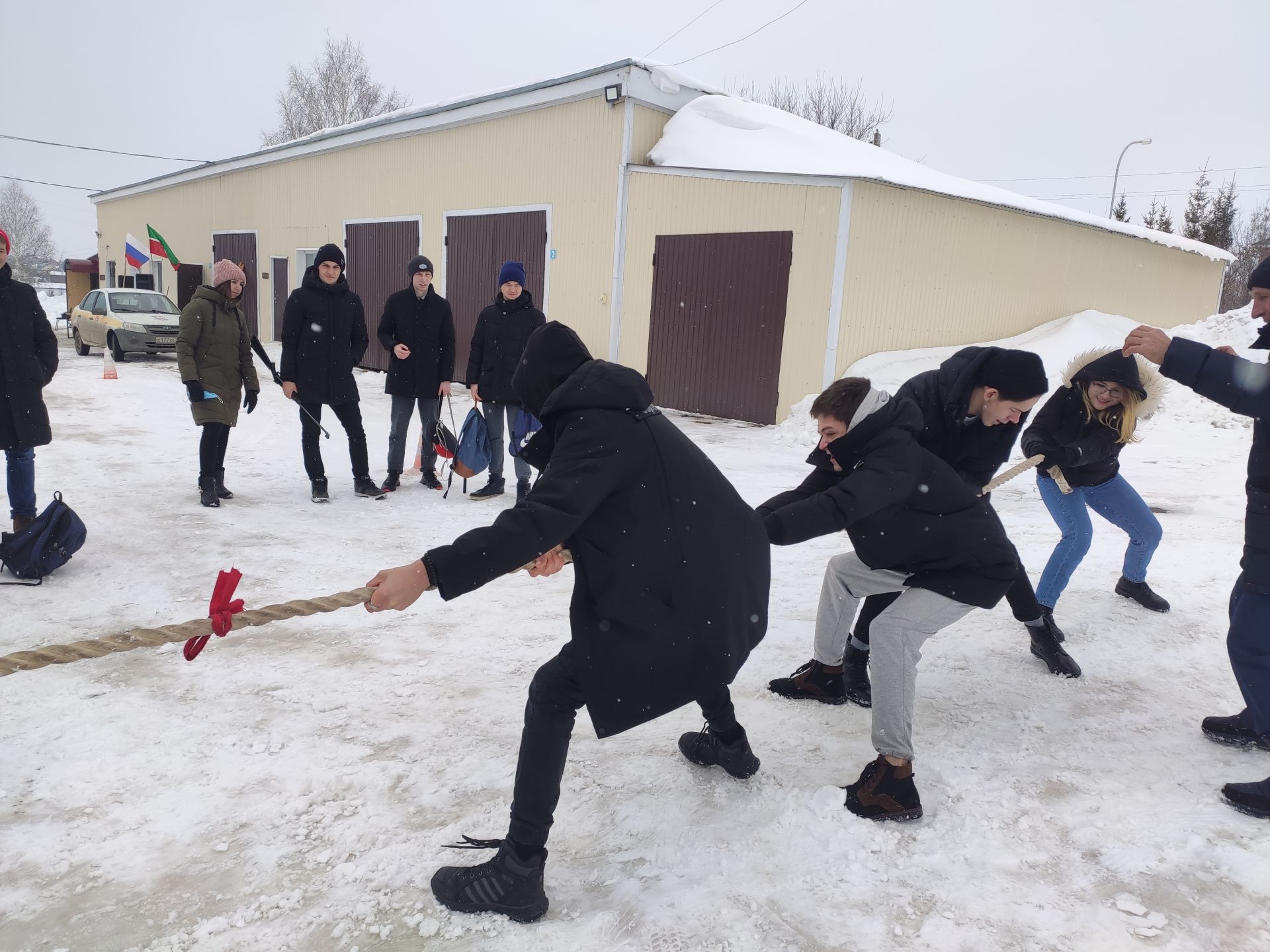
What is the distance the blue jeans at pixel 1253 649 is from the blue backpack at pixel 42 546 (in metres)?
5.56

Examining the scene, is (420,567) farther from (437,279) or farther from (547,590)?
(437,279)

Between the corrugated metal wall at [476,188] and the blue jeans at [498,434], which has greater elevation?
the corrugated metal wall at [476,188]

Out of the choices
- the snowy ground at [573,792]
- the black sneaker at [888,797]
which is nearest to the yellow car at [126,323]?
the snowy ground at [573,792]

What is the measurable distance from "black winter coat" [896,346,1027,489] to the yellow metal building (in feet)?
24.4

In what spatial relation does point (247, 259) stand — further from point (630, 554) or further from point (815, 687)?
point (630, 554)

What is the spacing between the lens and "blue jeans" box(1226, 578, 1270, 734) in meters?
2.93

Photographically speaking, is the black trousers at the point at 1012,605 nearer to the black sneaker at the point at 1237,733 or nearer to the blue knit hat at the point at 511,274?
the black sneaker at the point at 1237,733

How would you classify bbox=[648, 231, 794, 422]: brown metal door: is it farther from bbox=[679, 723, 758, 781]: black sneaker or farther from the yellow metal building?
bbox=[679, 723, 758, 781]: black sneaker

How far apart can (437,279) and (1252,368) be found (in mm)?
15088

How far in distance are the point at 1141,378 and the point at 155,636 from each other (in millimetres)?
4276

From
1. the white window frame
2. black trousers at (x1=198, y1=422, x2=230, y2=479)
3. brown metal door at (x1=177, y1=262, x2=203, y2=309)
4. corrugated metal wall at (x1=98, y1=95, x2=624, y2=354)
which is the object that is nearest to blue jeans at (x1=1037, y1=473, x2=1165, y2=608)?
black trousers at (x1=198, y1=422, x2=230, y2=479)

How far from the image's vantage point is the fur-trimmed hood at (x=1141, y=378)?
3979 mm

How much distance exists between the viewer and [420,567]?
2.03 metres

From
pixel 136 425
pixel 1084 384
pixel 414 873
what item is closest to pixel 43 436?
pixel 414 873
